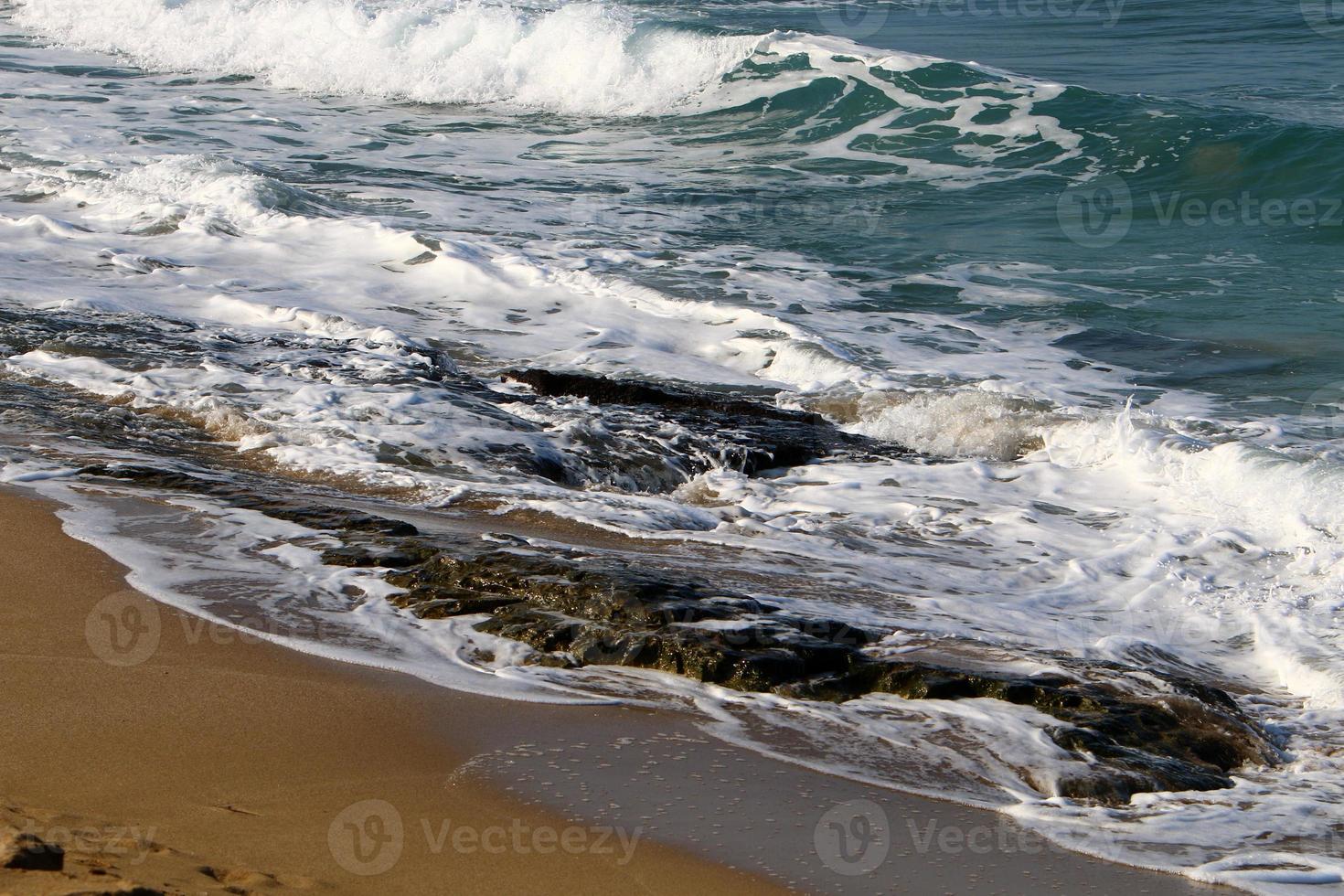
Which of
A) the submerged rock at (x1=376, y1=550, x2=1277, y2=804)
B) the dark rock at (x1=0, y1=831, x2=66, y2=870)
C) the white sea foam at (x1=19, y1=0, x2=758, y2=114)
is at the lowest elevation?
→ the submerged rock at (x1=376, y1=550, x2=1277, y2=804)

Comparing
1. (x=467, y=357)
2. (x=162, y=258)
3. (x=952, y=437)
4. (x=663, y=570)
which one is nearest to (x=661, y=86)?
(x=162, y=258)

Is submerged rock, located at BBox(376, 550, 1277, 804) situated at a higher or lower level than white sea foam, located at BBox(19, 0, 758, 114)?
lower

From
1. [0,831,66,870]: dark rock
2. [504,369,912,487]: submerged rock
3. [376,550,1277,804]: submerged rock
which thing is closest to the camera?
[0,831,66,870]: dark rock

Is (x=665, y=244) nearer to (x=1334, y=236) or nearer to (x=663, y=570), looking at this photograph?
(x=1334, y=236)

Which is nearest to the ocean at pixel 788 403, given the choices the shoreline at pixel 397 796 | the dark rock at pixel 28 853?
the shoreline at pixel 397 796

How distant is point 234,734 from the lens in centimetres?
342

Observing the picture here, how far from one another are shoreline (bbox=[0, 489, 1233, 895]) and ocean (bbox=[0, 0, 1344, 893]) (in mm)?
186

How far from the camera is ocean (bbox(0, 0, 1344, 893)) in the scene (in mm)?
3973

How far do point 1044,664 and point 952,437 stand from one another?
3.13 metres

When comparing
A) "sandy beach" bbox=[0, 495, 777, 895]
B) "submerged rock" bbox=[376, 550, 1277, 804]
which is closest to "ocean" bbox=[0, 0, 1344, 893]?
"submerged rock" bbox=[376, 550, 1277, 804]

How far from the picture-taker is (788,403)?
25.5 feet

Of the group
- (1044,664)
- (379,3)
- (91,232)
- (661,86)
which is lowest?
(1044,664)

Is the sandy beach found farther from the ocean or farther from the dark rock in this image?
the ocean

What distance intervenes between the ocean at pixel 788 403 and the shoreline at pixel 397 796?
0.19m
